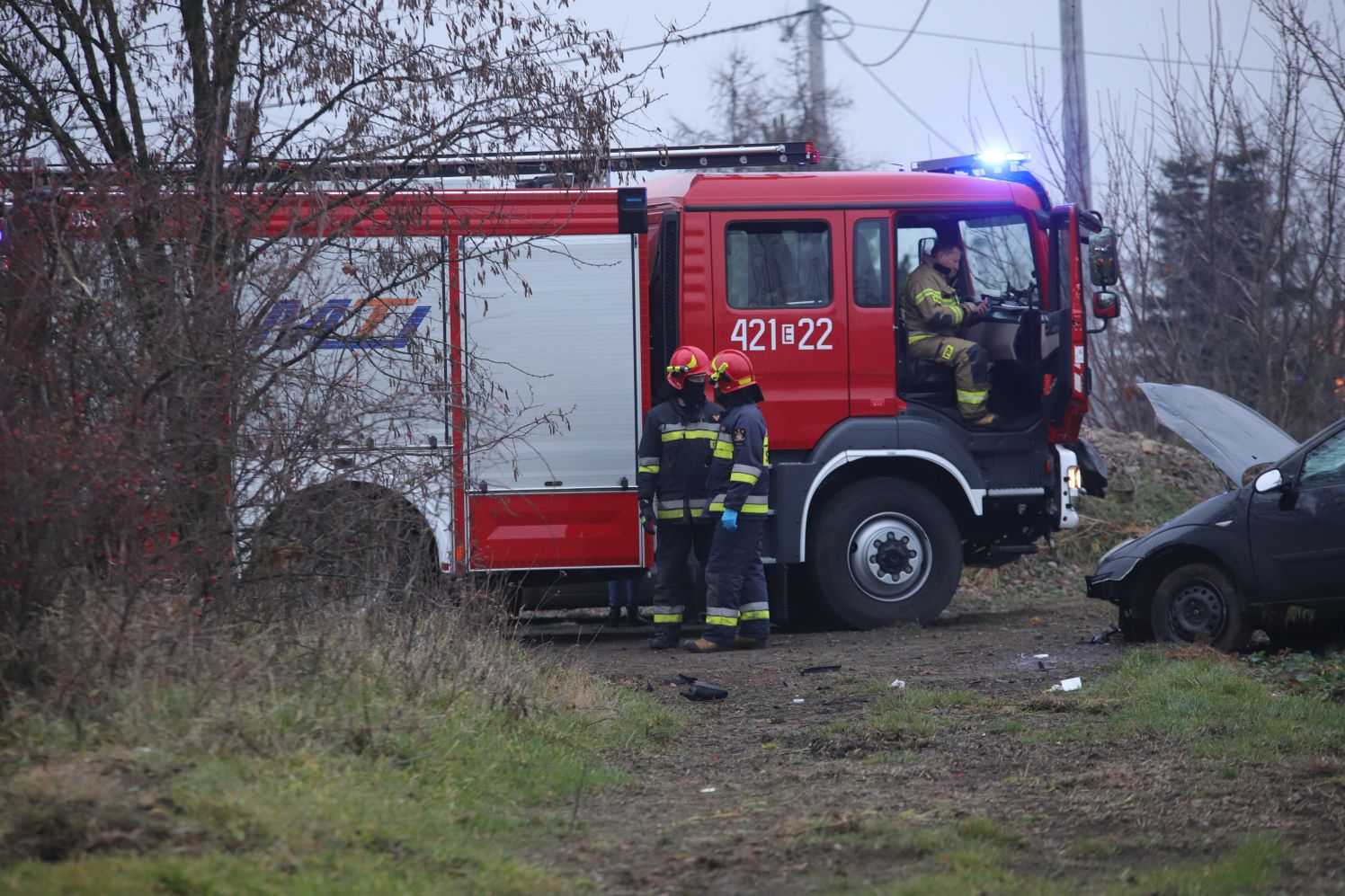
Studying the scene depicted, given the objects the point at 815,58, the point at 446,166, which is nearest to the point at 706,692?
the point at 446,166

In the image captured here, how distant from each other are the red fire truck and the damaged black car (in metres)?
1.20

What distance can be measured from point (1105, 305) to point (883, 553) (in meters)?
2.34

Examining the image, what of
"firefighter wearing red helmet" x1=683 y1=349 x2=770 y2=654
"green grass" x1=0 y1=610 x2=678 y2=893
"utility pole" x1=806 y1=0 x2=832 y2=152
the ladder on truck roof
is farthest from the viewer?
"utility pole" x1=806 y1=0 x2=832 y2=152

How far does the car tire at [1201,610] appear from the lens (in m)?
8.41

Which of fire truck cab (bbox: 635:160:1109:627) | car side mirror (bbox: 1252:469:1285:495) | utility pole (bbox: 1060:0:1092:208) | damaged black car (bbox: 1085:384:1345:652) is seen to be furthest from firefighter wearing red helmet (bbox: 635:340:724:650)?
utility pole (bbox: 1060:0:1092:208)

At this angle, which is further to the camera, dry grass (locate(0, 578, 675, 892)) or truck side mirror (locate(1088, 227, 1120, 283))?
truck side mirror (locate(1088, 227, 1120, 283))

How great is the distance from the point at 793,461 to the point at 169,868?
674 cm

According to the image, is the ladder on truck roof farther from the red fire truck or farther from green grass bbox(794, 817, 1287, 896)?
green grass bbox(794, 817, 1287, 896)

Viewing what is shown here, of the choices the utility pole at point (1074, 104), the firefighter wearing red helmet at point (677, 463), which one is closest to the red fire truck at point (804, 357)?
the firefighter wearing red helmet at point (677, 463)

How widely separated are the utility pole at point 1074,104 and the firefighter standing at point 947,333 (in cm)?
598

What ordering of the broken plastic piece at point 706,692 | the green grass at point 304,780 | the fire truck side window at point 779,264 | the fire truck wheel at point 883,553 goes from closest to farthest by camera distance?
the green grass at point 304,780
the broken plastic piece at point 706,692
the fire truck side window at point 779,264
the fire truck wheel at point 883,553

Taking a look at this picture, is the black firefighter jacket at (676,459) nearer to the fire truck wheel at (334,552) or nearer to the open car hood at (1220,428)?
the fire truck wheel at (334,552)

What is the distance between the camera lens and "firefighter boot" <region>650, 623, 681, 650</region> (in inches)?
380

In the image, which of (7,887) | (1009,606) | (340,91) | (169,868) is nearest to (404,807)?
(169,868)
